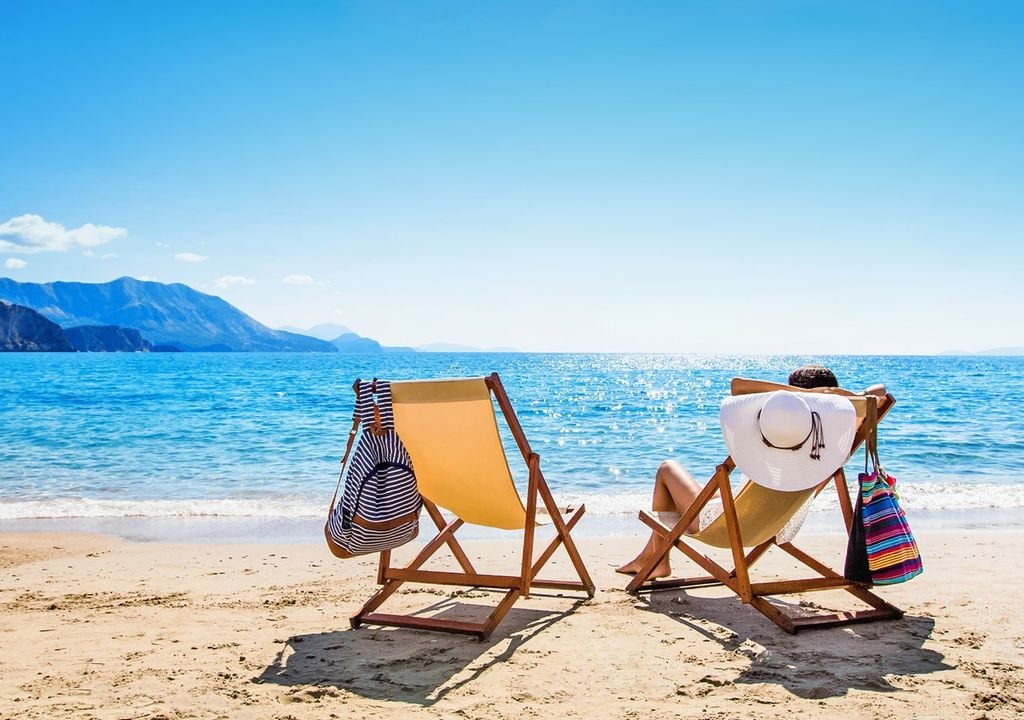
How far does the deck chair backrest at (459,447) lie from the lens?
140 inches

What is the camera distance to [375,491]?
3.61 meters

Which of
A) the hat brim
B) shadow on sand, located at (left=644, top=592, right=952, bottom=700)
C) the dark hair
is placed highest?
the dark hair

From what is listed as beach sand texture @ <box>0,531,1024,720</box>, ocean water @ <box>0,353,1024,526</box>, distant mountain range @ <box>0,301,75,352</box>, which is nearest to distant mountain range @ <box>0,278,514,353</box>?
distant mountain range @ <box>0,301,75,352</box>

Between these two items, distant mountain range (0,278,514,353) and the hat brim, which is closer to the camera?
the hat brim

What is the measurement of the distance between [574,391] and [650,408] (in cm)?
979

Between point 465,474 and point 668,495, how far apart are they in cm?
125

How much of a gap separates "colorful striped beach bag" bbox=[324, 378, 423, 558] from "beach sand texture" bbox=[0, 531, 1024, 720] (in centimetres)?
43

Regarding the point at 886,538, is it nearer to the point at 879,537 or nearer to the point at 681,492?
the point at 879,537

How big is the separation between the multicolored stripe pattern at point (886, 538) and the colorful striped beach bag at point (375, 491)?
204 cm

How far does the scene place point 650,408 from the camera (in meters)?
22.2

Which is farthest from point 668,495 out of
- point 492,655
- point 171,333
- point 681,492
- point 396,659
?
point 171,333

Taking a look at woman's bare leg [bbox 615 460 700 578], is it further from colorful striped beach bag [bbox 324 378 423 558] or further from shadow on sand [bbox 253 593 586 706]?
colorful striped beach bag [bbox 324 378 423 558]

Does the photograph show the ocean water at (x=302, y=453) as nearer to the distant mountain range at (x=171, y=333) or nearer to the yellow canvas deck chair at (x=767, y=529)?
the yellow canvas deck chair at (x=767, y=529)

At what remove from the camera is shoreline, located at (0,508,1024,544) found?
21.2 ft
